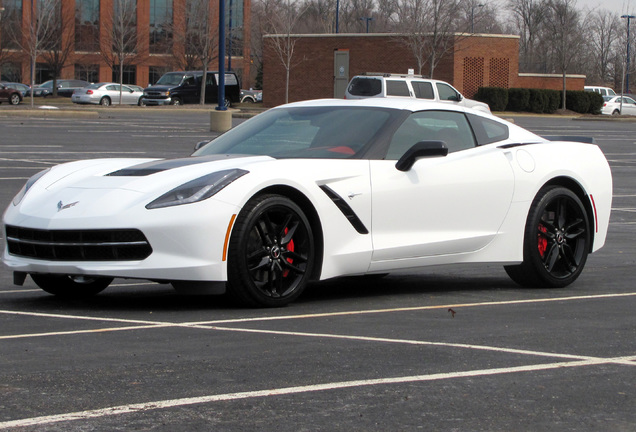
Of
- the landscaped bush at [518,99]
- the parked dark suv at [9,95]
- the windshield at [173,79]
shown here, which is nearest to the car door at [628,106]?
the landscaped bush at [518,99]

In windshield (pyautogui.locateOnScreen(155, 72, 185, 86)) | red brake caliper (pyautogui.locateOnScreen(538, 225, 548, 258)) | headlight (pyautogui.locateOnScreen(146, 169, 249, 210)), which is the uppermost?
windshield (pyautogui.locateOnScreen(155, 72, 185, 86))

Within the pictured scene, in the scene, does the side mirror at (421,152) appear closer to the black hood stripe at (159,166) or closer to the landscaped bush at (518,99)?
the black hood stripe at (159,166)

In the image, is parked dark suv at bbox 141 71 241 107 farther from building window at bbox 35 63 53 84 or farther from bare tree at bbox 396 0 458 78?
building window at bbox 35 63 53 84

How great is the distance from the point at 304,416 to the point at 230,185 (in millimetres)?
Result: 2533

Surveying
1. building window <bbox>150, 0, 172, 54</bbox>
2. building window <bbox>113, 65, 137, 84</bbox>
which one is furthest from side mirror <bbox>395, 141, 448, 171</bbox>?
building window <bbox>113, 65, 137, 84</bbox>

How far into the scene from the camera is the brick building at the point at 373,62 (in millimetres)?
60750

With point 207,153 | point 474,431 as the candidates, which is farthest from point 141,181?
point 474,431

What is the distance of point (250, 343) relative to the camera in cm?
539

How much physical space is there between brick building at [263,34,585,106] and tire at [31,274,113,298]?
5228 cm

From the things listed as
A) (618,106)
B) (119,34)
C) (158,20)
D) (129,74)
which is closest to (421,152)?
(618,106)

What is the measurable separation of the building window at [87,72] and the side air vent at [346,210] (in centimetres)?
8316

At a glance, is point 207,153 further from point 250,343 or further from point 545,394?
point 545,394

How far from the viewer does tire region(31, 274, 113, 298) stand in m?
6.91

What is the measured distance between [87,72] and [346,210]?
85410 mm
